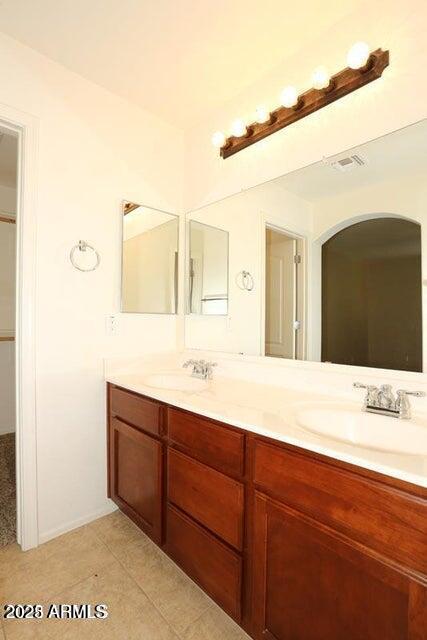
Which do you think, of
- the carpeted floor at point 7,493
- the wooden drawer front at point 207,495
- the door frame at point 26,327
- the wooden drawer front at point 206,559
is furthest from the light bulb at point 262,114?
the carpeted floor at point 7,493

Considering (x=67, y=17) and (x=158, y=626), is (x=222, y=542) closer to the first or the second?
(x=158, y=626)

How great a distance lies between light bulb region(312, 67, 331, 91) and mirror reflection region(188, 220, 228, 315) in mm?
834

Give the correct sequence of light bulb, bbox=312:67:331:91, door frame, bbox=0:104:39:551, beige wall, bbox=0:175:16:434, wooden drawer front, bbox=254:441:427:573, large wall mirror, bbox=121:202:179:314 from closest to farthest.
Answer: wooden drawer front, bbox=254:441:427:573
light bulb, bbox=312:67:331:91
door frame, bbox=0:104:39:551
large wall mirror, bbox=121:202:179:314
beige wall, bbox=0:175:16:434

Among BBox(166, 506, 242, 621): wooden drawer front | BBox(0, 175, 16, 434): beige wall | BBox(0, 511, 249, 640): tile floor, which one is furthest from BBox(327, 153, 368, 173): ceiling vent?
BBox(0, 175, 16, 434): beige wall

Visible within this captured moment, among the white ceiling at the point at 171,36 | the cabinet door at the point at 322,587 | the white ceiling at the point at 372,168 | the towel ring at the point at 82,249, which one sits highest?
the white ceiling at the point at 171,36

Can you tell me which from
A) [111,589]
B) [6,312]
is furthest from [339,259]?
[6,312]

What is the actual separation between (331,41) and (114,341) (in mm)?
1786

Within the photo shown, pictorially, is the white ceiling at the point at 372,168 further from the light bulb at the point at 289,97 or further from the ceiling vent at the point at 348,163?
the light bulb at the point at 289,97

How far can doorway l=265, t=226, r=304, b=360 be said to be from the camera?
5.00 feet

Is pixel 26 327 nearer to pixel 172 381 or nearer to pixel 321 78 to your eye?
pixel 172 381

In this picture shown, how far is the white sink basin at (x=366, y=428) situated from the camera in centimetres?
96

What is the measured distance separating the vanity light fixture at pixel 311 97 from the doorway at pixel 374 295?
54 centimetres

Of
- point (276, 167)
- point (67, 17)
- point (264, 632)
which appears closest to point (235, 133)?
point (276, 167)

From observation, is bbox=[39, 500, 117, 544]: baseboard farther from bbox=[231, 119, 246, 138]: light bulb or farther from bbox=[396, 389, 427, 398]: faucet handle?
bbox=[231, 119, 246, 138]: light bulb
